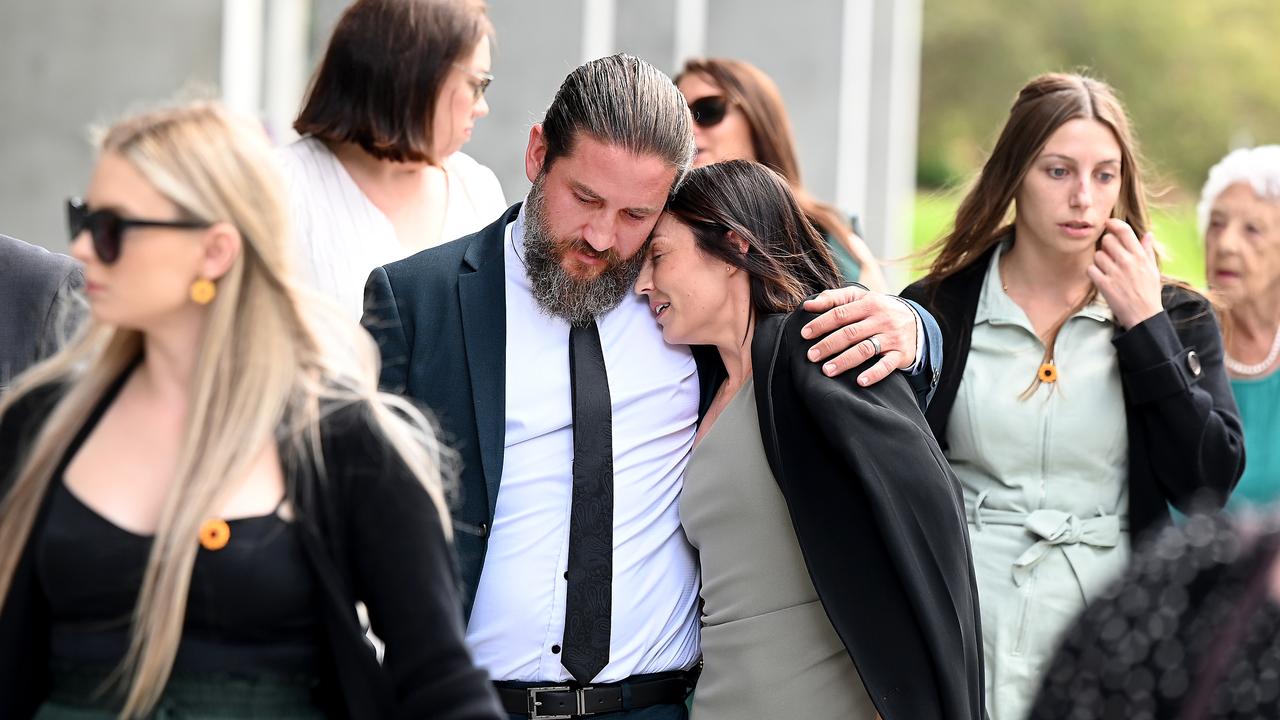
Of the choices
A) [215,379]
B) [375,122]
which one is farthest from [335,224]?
[215,379]

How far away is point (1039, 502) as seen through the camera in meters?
3.58

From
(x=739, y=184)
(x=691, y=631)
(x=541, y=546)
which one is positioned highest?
(x=739, y=184)

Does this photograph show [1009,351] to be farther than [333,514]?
Yes

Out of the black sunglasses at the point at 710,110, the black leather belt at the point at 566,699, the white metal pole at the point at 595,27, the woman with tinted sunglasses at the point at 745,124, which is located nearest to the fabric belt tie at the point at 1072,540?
the black leather belt at the point at 566,699

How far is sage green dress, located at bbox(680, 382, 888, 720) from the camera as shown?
9.62 feet

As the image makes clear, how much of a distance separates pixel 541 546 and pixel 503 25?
13.6ft

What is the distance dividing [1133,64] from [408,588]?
31.9 m

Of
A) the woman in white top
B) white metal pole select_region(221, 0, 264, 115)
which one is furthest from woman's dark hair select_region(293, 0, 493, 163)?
white metal pole select_region(221, 0, 264, 115)

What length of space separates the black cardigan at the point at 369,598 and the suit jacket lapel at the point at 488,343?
0.71 m

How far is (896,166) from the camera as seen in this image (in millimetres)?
10531

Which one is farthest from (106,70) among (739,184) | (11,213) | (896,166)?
(896,166)

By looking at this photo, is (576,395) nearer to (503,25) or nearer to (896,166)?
(503,25)

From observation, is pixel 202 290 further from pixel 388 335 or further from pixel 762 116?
pixel 762 116

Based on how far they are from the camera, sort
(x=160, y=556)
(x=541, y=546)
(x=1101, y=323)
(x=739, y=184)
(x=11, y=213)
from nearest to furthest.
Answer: (x=160, y=556)
(x=541, y=546)
(x=739, y=184)
(x=1101, y=323)
(x=11, y=213)
